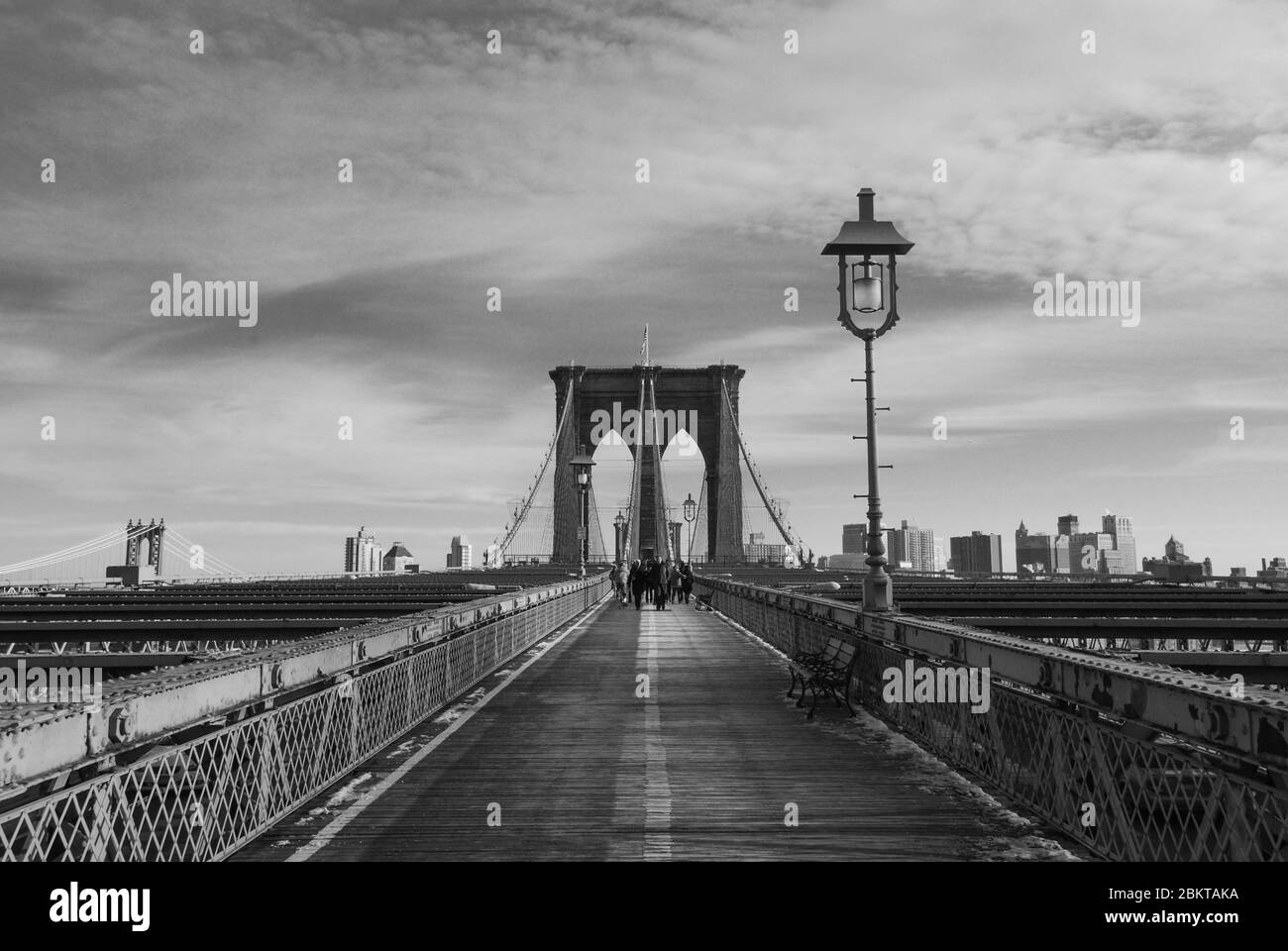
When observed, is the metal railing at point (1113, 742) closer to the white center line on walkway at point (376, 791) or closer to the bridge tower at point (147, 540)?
the white center line on walkway at point (376, 791)

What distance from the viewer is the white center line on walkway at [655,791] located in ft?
18.7

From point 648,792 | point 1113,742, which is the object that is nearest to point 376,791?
point 648,792

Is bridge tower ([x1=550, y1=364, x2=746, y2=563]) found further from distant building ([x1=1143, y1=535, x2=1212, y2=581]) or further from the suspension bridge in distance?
the suspension bridge in distance

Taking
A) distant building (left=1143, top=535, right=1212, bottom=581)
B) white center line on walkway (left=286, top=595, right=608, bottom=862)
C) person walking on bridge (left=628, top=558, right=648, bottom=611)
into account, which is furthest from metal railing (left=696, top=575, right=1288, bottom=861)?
distant building (left=1143, top=535, right=1212, bottom=581)

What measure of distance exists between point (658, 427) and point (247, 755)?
330 ft

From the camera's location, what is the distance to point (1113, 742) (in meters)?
5.55

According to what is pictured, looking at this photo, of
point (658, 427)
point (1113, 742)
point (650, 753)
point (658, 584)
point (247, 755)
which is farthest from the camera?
point (658, 427)

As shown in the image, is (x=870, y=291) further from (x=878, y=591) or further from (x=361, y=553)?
(x=361, y=553)

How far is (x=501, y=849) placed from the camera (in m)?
5.61

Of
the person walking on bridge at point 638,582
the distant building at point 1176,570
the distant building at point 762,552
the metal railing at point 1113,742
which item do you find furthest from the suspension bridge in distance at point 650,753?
the distant building at point 762,552

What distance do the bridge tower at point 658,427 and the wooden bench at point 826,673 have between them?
82.1 metres
